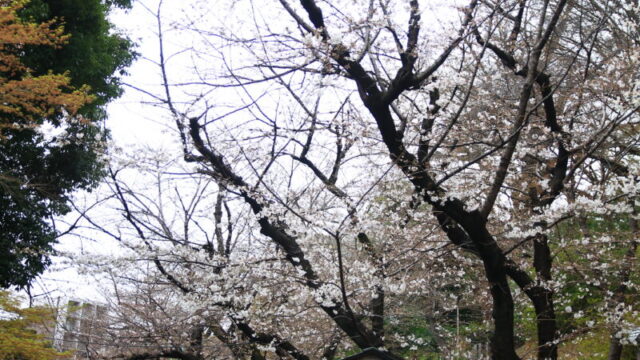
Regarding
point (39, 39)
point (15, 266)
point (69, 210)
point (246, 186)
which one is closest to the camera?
point (246, 186)

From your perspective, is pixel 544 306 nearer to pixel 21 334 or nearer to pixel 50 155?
pixel 50 155

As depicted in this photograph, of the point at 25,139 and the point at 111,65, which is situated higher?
the point at 111,65

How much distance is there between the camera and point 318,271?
5539mm

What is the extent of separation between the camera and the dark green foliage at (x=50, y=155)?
8.59m

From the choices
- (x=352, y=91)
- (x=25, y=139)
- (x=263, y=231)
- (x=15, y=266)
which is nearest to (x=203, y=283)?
(x=263, y=231)

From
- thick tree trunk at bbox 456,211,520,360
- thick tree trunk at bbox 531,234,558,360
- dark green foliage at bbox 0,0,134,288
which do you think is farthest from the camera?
dark green foliage at bbox 0,0,134,288

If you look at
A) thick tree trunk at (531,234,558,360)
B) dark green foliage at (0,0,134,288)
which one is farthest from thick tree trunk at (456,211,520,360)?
dark green foliage at (0,0,134,288)

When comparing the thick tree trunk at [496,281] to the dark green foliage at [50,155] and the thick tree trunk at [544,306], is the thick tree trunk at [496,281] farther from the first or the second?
the dark green foliage at [50,155]

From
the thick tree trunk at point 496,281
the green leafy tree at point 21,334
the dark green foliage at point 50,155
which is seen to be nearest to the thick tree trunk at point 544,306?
the thick tree trunk at point 496,281

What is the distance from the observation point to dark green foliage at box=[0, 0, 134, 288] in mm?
8586

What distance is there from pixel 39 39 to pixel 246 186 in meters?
4.73

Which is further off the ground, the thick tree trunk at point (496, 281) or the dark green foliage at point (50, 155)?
the dark green foliage at point (50, 155)

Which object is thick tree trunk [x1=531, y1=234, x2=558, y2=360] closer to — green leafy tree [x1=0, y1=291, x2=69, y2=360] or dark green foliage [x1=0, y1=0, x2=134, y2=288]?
dark green foliage [x1=0, y1=0, x2=134, y2=288]

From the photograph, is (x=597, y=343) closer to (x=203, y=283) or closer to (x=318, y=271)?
→ (x=318, y=271)
